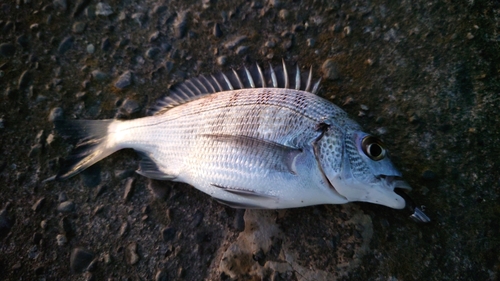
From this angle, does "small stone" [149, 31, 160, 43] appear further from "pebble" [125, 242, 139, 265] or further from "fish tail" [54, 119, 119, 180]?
"pebble" [125, 242, 139, 265]

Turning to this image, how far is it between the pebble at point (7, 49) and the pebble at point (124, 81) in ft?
3.08

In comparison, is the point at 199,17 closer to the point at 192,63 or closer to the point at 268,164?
the point at 192,63

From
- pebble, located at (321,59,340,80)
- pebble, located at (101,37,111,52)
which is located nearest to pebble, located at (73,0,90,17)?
pebble, located at (101,37,111,52)

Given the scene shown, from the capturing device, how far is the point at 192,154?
6.91 ft

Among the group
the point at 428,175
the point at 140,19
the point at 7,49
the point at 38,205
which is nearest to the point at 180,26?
the point at 140,19

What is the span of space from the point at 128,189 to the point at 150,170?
257 millimetres

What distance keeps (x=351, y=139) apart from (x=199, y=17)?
1655 millimetres

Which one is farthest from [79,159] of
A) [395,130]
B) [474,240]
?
[474,240]

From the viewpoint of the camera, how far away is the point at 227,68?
2.53m

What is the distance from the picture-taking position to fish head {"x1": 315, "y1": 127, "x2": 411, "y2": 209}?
5.85 ft

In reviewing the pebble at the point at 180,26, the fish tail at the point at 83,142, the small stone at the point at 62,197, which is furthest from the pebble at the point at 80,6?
the small stone at the point at 62,197

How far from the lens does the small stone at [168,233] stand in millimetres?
2236

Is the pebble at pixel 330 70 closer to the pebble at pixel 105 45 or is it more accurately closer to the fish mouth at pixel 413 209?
the fish mouth at pixel 413 209

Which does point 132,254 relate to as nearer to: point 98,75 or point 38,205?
point 38,205
